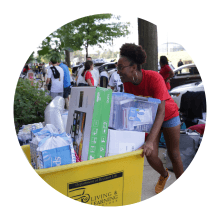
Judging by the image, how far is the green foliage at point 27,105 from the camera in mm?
3738

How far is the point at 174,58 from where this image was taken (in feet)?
61.6

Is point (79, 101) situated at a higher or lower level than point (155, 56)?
lower

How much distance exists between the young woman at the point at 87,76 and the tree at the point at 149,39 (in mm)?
2412

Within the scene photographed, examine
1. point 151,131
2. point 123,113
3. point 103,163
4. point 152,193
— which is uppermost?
point 123,113

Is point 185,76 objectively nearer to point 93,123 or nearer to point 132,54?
point 132,54

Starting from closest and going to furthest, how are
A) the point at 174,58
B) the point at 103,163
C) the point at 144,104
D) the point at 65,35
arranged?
the point at 103,163 → the point at 144,104 → the point at 65,35 → the point at 174,58

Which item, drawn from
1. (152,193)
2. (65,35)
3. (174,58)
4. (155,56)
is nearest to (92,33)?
(65,35)

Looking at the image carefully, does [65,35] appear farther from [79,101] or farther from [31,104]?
[79,101]

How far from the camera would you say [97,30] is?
16.1m

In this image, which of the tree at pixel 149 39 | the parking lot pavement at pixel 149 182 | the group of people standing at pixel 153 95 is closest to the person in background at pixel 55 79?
the tree at pixel 149 39

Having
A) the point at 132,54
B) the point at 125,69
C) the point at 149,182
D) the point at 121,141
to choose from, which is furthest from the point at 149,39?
the point at 121,141

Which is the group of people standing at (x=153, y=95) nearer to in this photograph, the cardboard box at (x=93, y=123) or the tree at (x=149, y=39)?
the cardboard box at (x=93, y=123)

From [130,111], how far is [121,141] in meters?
0.31

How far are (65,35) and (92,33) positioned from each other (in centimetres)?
263
